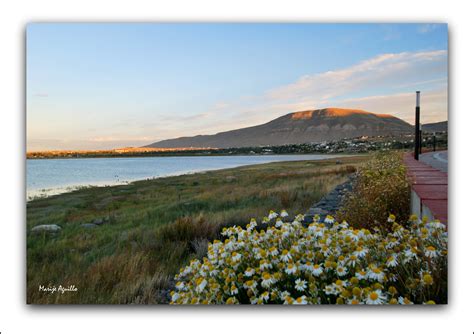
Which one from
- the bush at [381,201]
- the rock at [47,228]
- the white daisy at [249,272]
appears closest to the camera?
the white daisy at [249,272]

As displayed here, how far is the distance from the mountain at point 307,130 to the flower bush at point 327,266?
5.94 ft

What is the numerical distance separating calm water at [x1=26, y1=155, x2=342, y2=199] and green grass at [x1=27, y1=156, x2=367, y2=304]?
11 centimetres

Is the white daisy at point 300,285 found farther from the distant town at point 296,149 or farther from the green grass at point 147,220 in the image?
the distant town at point 296,149

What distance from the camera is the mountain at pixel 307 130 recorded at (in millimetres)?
4285

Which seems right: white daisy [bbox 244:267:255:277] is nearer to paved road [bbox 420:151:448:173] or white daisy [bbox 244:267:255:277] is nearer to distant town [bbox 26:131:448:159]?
distant town [bbox 26:131:448:159]

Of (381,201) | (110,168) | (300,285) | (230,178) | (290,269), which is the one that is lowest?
(300,285)

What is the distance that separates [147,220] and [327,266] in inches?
108

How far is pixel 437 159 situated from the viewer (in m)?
4.09

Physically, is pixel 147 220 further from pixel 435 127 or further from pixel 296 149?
pixel 435 127

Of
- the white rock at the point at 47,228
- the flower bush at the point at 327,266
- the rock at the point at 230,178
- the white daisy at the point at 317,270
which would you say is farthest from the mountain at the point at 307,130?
the white daisy at the point at 317,270

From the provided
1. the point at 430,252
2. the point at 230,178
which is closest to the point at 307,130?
the point at 230,178

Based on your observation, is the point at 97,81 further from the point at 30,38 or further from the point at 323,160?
the point at 323,160
